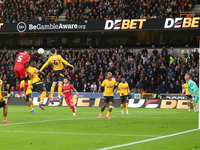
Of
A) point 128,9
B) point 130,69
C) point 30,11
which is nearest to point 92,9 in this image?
point 128,9

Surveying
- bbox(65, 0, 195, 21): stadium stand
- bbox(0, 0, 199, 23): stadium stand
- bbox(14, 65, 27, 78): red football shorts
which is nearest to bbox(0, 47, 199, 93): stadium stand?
bbox(65, 0, 195, 21): stadium stand

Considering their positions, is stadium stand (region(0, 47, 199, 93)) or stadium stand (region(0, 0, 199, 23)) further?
stadium stand (region(0, 0, 199, 23))

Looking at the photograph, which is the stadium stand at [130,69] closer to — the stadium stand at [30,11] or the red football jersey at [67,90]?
the stadium stand at [30,11]

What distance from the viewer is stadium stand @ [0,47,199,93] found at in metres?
35.2

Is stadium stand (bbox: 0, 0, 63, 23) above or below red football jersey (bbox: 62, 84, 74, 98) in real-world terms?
above

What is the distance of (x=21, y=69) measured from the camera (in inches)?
730

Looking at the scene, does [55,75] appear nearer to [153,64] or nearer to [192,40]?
[153,64]

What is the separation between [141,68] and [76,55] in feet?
29.0

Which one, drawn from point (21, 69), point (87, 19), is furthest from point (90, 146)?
point (87, 19)

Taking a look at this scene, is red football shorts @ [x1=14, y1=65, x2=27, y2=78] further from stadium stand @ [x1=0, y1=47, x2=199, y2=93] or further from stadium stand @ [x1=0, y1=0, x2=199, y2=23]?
stadium stand @ [x1=0, y1=0, x2=199, y2=23]

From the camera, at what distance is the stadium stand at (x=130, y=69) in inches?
1384

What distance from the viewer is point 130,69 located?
124 feet

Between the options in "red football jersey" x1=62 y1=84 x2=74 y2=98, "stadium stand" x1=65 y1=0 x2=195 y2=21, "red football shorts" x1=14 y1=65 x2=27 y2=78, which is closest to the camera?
"red football shorts" x1=14 y1=65 x2=27 y2=78

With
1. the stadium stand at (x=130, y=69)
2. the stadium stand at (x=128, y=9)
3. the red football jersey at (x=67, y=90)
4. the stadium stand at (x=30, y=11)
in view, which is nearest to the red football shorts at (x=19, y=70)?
the red football jersey at (x=67, y=90)
